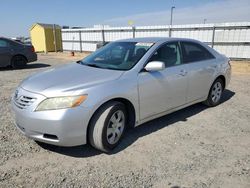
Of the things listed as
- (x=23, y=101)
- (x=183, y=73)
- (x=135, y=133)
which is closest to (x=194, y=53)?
(x=183, y=73)

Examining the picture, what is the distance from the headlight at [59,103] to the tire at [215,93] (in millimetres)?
3348

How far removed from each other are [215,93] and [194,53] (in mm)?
1234

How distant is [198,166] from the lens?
3162mm

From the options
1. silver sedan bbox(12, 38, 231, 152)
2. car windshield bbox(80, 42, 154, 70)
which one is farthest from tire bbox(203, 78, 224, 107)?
car windshield bbox(80, 42, 154, 70)

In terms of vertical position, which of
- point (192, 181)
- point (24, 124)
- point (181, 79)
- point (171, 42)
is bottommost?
point (192, 181)

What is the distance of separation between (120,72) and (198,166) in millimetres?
1673

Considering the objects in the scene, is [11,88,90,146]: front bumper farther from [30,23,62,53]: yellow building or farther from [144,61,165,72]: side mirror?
[30,23,62,53]: yellow building

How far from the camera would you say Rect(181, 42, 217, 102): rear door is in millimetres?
4617

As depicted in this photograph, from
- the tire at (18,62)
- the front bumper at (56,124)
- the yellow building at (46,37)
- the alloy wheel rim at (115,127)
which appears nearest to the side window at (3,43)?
the tire at (18,62)

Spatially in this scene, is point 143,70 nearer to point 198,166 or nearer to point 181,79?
point 181,79

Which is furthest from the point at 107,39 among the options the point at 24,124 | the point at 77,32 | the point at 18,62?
the point at 24,124

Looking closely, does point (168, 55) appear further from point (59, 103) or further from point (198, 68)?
point (59, 103)

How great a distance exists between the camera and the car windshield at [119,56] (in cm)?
389

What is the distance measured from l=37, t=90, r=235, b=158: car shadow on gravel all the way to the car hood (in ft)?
3.07
